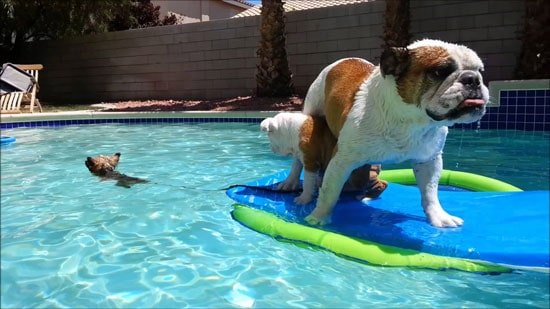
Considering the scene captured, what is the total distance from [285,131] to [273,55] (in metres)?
10.7

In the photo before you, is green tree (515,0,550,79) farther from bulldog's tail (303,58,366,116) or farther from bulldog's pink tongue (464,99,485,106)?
bulldog's pink tongue (464,99,485,106)

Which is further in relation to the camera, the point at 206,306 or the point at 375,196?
the point at 375,196

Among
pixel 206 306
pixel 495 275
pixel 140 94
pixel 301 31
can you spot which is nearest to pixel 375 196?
pixel 495 275

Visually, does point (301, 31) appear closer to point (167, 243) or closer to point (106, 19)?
point (106, 19)

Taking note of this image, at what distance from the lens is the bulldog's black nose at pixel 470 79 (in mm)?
2572

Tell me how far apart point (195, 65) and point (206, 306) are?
15728 millimetres

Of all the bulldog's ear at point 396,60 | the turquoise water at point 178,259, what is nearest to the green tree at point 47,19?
the turquoise water at point 178,259

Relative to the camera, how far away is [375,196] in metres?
4.00

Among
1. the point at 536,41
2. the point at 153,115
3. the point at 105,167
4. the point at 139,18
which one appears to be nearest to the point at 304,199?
the point at 105,167

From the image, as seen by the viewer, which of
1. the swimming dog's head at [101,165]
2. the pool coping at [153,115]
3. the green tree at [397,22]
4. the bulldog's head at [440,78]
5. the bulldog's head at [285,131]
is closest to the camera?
the bulldog's head at [440,78]

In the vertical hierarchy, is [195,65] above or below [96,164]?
above

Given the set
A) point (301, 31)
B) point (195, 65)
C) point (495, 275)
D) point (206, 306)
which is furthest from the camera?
point (195, 65)

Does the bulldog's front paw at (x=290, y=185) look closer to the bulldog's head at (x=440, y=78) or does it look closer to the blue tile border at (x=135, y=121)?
the bulldog's head at (x=440, y=78)

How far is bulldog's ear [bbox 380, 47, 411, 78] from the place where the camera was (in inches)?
110
